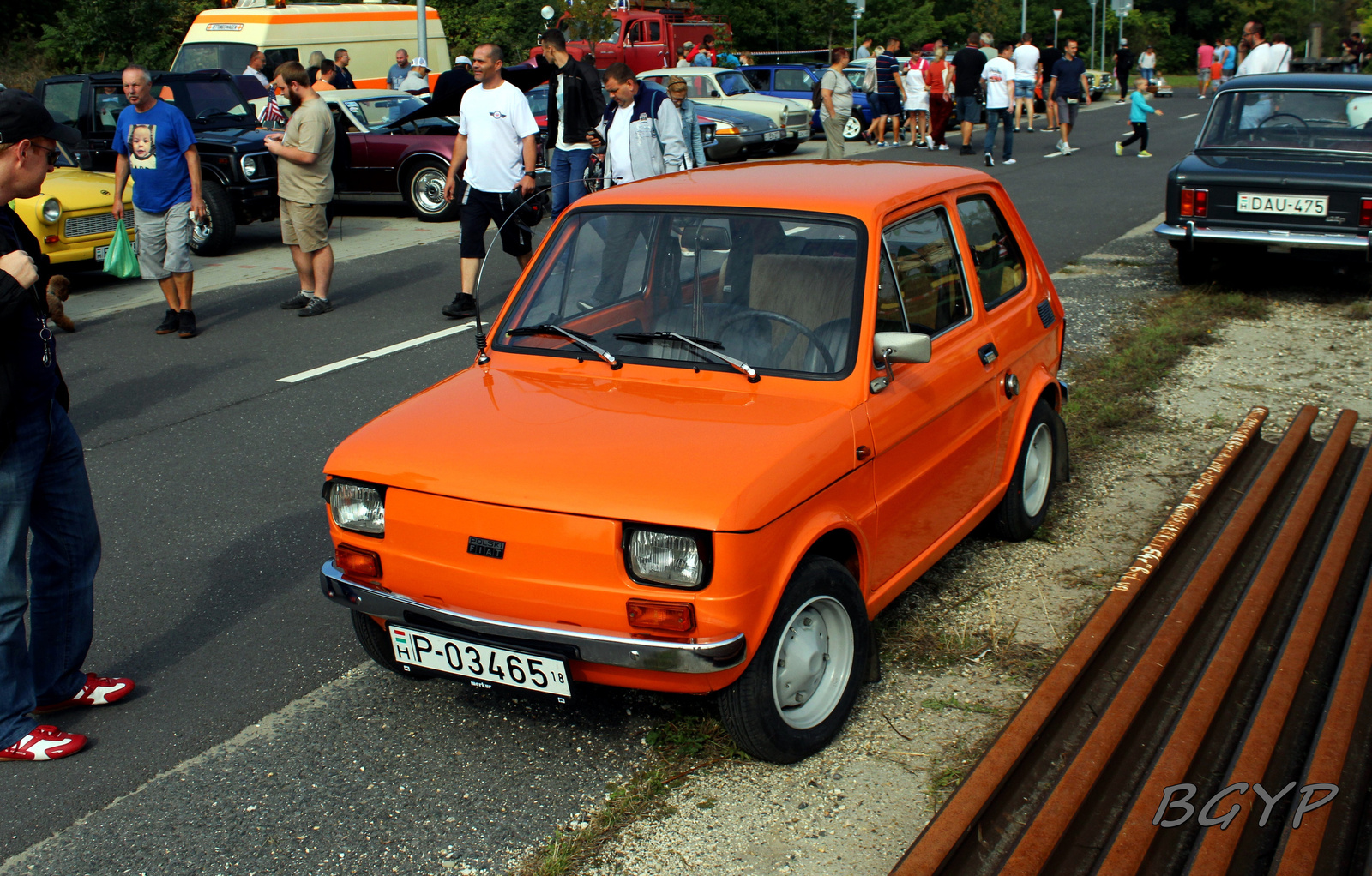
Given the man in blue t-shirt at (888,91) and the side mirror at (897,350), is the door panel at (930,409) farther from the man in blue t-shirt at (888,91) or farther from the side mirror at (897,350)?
the man in blue t-shirt at (888,91)

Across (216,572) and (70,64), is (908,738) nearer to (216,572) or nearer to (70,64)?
(216,572)

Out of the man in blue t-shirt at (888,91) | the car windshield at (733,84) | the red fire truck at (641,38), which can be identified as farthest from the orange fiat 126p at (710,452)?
the red fire truck at (641,38)

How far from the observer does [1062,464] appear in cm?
521

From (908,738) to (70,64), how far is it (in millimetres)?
29037

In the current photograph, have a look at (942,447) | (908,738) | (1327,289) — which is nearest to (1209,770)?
(908,738)

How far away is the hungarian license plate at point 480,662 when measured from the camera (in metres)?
3.17

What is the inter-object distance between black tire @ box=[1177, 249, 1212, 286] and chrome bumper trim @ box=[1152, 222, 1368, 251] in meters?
0.28

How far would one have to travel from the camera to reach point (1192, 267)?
33.0 feet

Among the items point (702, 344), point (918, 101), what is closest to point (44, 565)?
point (702, 344)

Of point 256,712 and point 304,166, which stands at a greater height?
point 304,166

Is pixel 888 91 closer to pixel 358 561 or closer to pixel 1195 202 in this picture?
pixel 1195 202

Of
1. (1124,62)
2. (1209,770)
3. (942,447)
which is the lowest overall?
(1209,770)

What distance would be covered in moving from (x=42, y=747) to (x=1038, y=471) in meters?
3.81

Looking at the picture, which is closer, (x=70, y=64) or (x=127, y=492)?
(x=127, y=492)
